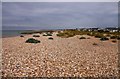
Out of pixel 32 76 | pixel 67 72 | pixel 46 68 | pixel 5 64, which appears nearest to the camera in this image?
pixel 32 76

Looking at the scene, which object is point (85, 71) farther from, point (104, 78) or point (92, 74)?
point (104, 78)

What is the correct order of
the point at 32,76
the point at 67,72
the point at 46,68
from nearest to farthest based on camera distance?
the point at 32,76 → the point at 67,72 → the point at 46,68

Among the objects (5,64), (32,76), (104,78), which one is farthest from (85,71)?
(5,64)

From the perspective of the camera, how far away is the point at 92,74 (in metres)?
10.1

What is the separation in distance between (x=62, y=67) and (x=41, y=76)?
6.87 feet

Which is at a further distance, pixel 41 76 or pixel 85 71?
pixel 85 71

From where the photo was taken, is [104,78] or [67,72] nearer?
[104,78]

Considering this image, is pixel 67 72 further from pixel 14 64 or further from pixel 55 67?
pixel 14 64

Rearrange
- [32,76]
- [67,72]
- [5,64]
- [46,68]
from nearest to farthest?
[32,76] < [67,72] < [46,68] < [5,64]

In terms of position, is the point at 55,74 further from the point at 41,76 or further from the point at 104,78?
the point at 104,78

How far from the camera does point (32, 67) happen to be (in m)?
11.2

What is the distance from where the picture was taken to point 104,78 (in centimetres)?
957

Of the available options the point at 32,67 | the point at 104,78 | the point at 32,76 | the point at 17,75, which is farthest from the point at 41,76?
the point at 104,78

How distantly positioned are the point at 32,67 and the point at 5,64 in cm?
179
